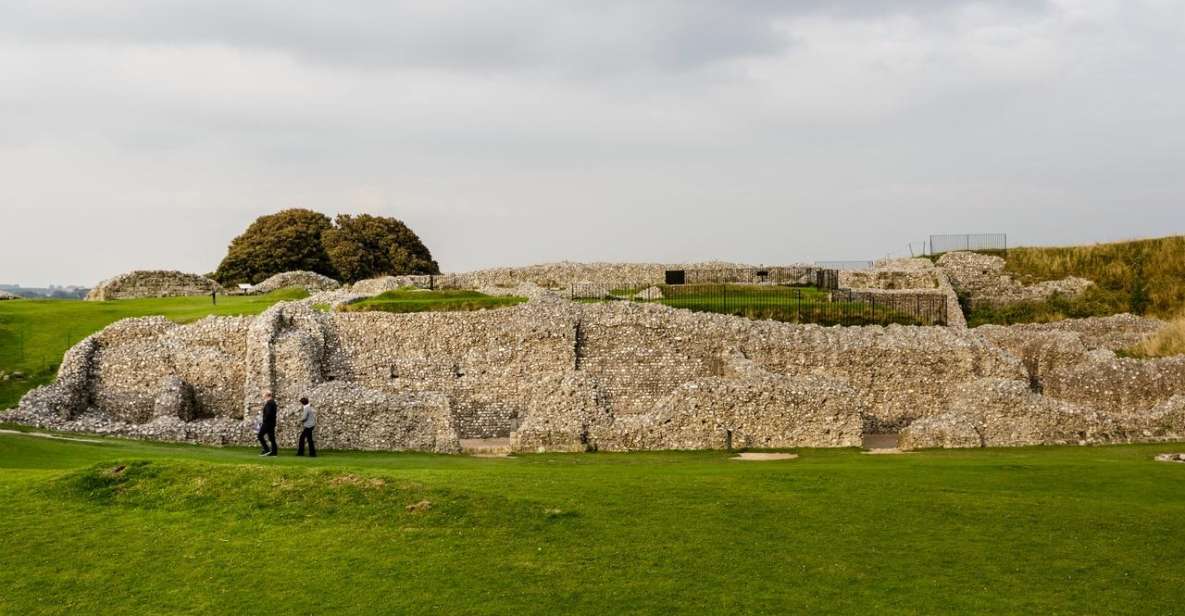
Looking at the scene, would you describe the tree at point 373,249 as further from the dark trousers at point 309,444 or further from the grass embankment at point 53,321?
the dark trousers at point 309,444

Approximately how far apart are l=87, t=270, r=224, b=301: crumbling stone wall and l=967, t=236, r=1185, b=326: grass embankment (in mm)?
44824

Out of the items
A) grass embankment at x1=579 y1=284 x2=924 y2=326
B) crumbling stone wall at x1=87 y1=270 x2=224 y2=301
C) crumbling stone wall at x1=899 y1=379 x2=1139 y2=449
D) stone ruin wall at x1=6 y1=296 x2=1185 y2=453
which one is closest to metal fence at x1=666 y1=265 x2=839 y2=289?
grass embankment at x1=579 y1=284 x2=924 y2=326

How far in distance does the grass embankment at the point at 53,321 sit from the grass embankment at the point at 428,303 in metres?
6.64

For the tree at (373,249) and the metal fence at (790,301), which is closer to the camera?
the metal fence at (790,301)

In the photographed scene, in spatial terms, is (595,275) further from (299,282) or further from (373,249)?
(373,249)

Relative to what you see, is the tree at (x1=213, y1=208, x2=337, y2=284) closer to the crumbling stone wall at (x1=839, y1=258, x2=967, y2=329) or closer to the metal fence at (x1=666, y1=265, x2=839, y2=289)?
the metal fence at (x1=666, y1=265, x2=839, y2=289)

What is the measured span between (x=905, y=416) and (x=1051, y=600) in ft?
73.8

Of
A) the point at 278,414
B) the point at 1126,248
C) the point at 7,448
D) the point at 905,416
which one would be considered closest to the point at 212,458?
the point at 7,448

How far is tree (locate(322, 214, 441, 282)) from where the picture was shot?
272ft

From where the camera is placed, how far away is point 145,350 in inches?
1411

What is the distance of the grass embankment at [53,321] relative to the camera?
36281 millimetres

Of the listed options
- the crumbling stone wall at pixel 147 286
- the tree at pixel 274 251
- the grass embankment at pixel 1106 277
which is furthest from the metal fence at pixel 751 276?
the tree at pixel 274 251

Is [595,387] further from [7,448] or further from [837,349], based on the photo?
[7,448]

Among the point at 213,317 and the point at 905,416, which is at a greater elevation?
the point at 213,317
